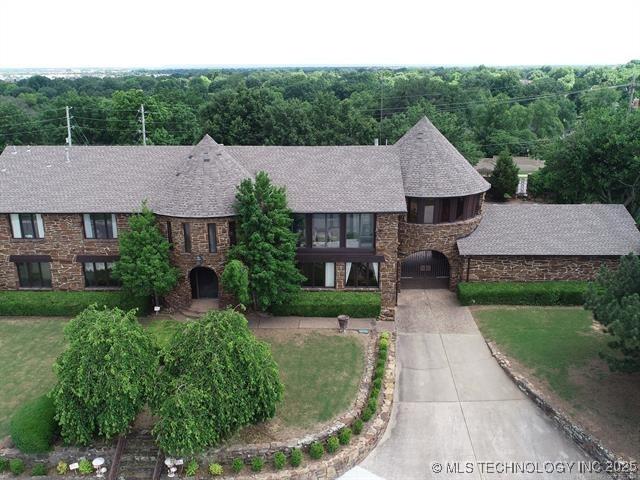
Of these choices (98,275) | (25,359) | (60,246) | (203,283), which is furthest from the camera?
(203,283)

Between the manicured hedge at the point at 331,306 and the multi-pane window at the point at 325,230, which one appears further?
the multi-pane window at the point at 325,230

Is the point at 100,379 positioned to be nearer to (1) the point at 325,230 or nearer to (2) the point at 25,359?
(2) the point at 25,359

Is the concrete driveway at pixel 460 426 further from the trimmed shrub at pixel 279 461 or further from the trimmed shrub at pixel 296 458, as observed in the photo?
the trimmed shrub at pixel 279 461

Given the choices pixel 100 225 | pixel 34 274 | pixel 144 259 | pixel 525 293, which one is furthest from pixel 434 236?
pixel 34 274

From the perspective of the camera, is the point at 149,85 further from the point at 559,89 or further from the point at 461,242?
the point at 461,242

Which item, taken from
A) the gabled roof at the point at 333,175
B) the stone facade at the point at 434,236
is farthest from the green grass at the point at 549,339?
the gabled roof at the point at 333,175
